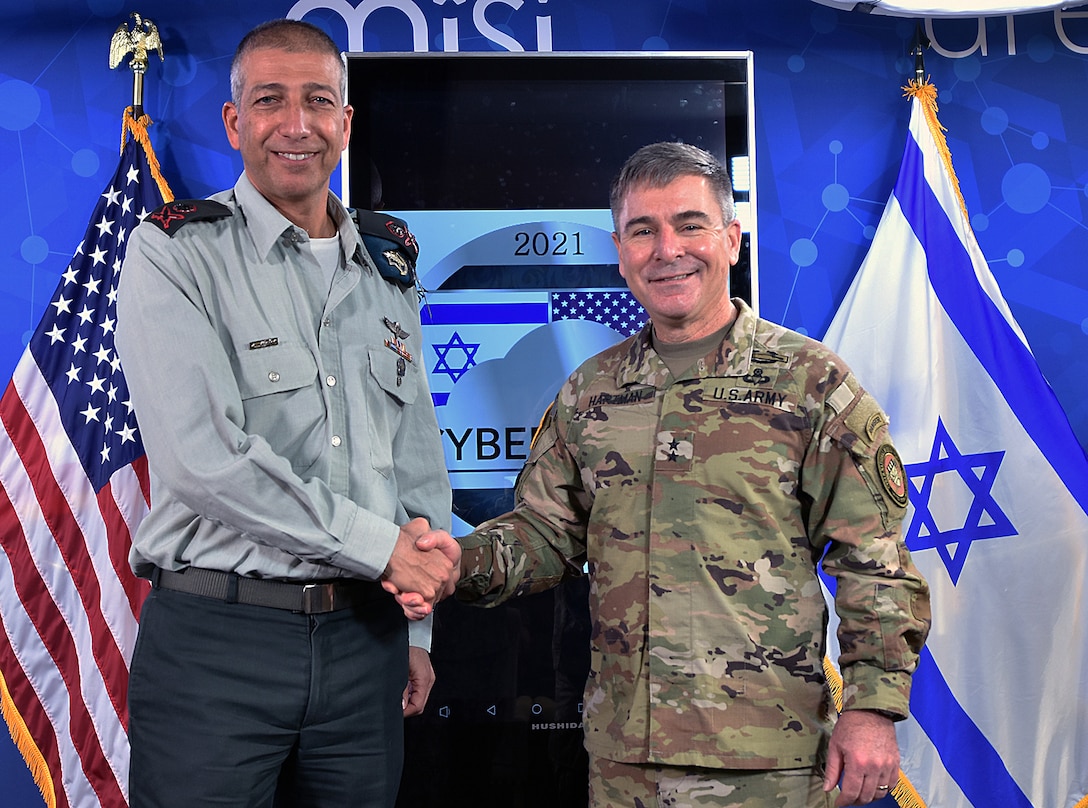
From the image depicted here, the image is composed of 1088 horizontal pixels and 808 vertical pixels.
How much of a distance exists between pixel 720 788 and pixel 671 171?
1.01 meters

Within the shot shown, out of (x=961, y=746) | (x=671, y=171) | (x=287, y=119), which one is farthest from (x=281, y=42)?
(x=961, y=746)

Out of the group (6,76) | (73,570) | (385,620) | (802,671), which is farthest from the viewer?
(6,76)

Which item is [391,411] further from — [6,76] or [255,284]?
[6,76]

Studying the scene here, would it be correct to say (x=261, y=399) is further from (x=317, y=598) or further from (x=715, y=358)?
(x=715, y=358)

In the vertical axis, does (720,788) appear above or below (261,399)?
below

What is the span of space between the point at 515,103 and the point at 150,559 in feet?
5.16

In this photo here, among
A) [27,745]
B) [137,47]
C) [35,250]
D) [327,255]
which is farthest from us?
[35,250]

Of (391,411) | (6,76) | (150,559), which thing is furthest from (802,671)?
(6,76)

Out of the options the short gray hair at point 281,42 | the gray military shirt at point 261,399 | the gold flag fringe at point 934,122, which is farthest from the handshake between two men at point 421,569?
the gold flag fringe at point 934,122

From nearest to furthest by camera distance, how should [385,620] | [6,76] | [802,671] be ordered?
[802,671], [385,620], [6,76]

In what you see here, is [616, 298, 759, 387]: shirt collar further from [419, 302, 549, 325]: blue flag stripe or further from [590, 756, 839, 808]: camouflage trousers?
[419, 302, 549, 325]: blue flag stripe

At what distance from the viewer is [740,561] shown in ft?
5.21

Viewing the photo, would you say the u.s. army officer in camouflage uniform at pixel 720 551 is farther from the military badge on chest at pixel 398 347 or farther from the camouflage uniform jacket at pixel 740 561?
the military badge on chest at pixel 398 347

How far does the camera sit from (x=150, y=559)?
158 cm
